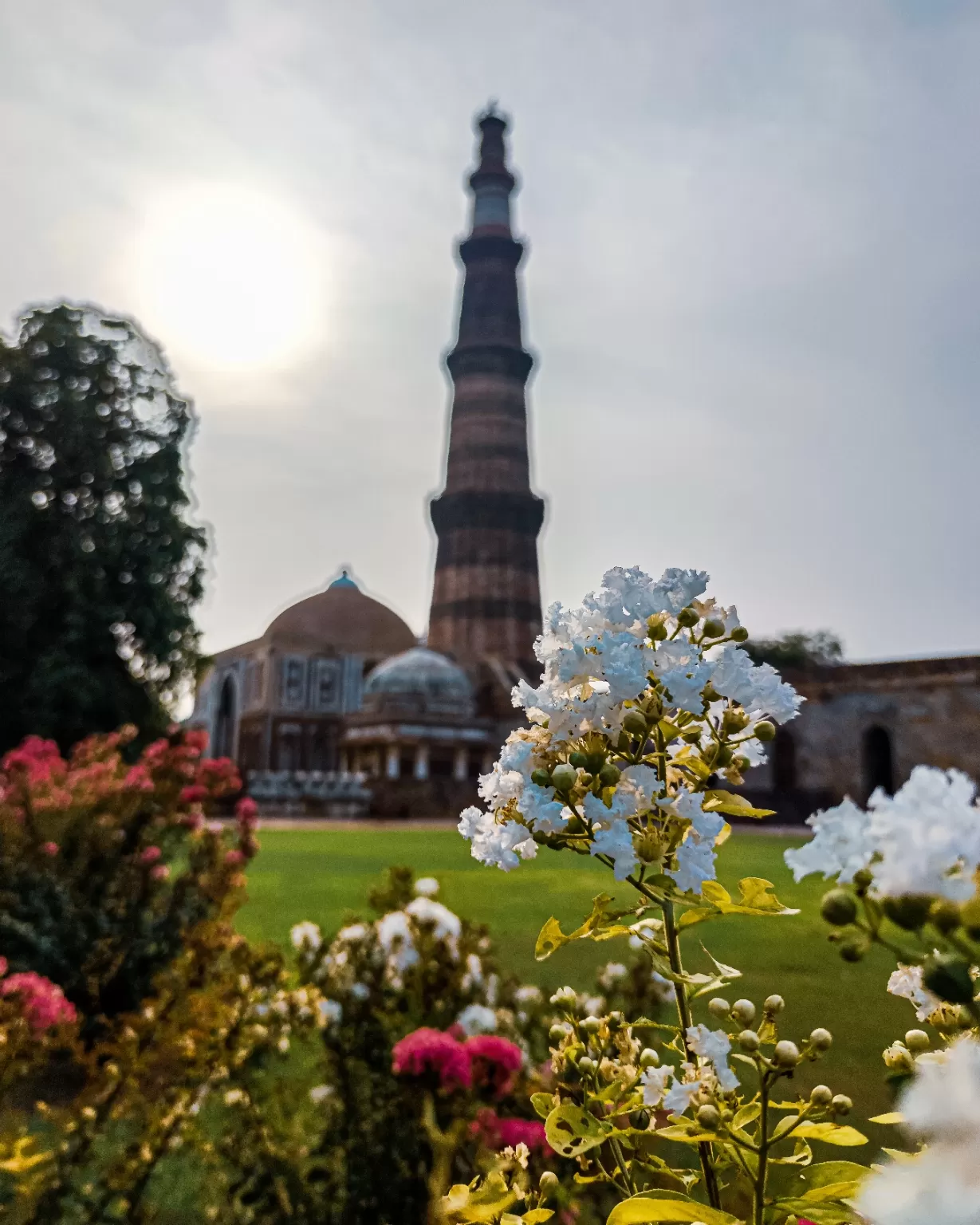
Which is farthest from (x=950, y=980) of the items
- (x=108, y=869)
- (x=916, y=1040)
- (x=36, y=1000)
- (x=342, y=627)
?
(x=342, y=627)

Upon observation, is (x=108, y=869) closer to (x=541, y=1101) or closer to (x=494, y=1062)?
(x=494, y=1062)

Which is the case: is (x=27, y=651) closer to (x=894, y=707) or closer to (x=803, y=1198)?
(x=803, y=1198)

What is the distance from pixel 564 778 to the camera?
1.11 meters

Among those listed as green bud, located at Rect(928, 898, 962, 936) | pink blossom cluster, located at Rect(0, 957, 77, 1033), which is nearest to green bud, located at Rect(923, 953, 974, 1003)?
green bud, located at Rect(928, 898, 962, 936)

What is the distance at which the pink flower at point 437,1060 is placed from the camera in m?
2.33

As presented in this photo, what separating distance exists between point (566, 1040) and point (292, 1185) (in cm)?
149

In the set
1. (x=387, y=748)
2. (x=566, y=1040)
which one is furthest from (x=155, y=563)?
(x=566, y=1040)

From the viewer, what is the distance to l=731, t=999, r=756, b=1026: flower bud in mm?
1162

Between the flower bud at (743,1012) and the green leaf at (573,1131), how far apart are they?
0.65ft

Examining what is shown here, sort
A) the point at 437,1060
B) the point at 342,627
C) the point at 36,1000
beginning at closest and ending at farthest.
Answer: the point at 437,1060, the point at 36,1000, the point at 342,627

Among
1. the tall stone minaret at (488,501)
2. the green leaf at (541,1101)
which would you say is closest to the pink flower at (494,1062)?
the green leaf at (541,1101)

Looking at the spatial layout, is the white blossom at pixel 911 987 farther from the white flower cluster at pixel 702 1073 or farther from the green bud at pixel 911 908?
the green bud at pixel 911 908

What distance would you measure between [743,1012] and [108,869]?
152 inches

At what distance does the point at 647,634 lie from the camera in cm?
123
